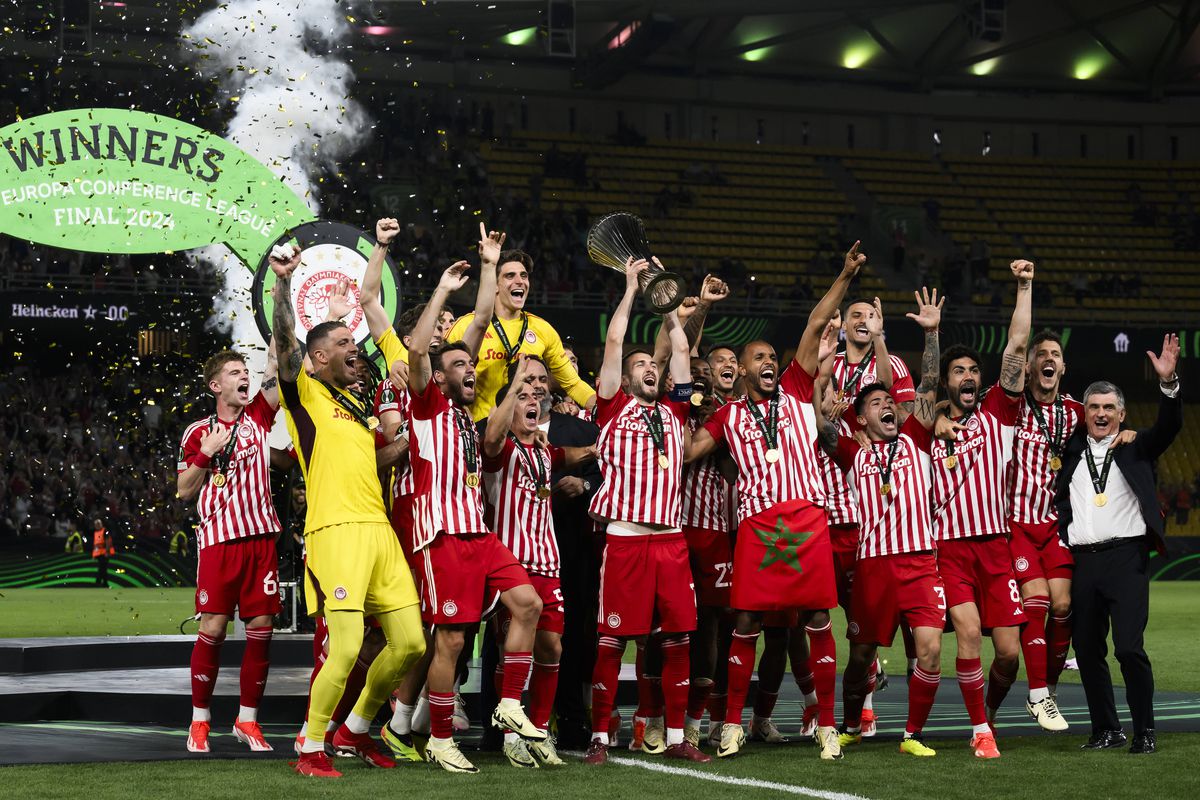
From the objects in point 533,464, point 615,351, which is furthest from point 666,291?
point 533,464

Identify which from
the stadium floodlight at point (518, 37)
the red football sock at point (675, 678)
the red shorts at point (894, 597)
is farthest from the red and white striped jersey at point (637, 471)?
the stadium floodlight at point (518, 37)

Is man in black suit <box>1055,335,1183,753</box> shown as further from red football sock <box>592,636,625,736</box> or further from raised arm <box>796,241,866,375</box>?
red football sock <box>592,636,625,736</box>

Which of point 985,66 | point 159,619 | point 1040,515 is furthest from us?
point 985,66

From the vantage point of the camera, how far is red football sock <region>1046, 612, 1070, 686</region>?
27.0 feet

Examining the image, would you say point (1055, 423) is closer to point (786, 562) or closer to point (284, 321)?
point (786, 562)

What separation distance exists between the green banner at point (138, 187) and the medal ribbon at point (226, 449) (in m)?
3.81

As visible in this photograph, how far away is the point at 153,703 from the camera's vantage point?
8.30 meters

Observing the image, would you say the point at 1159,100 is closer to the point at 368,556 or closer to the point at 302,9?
the point at 302,9

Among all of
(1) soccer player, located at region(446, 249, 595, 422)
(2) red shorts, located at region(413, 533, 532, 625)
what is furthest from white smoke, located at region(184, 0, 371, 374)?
(2) red shorts, located at region(413, 533, 532, 625)

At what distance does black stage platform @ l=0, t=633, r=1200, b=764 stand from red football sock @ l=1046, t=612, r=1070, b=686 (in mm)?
311

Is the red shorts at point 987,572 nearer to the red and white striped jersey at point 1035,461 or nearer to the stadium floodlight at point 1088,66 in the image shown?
the red and white striped jersey at point 1035,461

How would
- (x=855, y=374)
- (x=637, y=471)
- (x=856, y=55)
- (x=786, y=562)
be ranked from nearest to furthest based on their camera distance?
1. (x=786, y=562)
2. (x=637, y=471)
3. (x=855, y=374)
4. (x=856, y=55)

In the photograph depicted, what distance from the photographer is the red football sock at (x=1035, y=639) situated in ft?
26.2

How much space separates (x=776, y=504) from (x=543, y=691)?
1352mm
